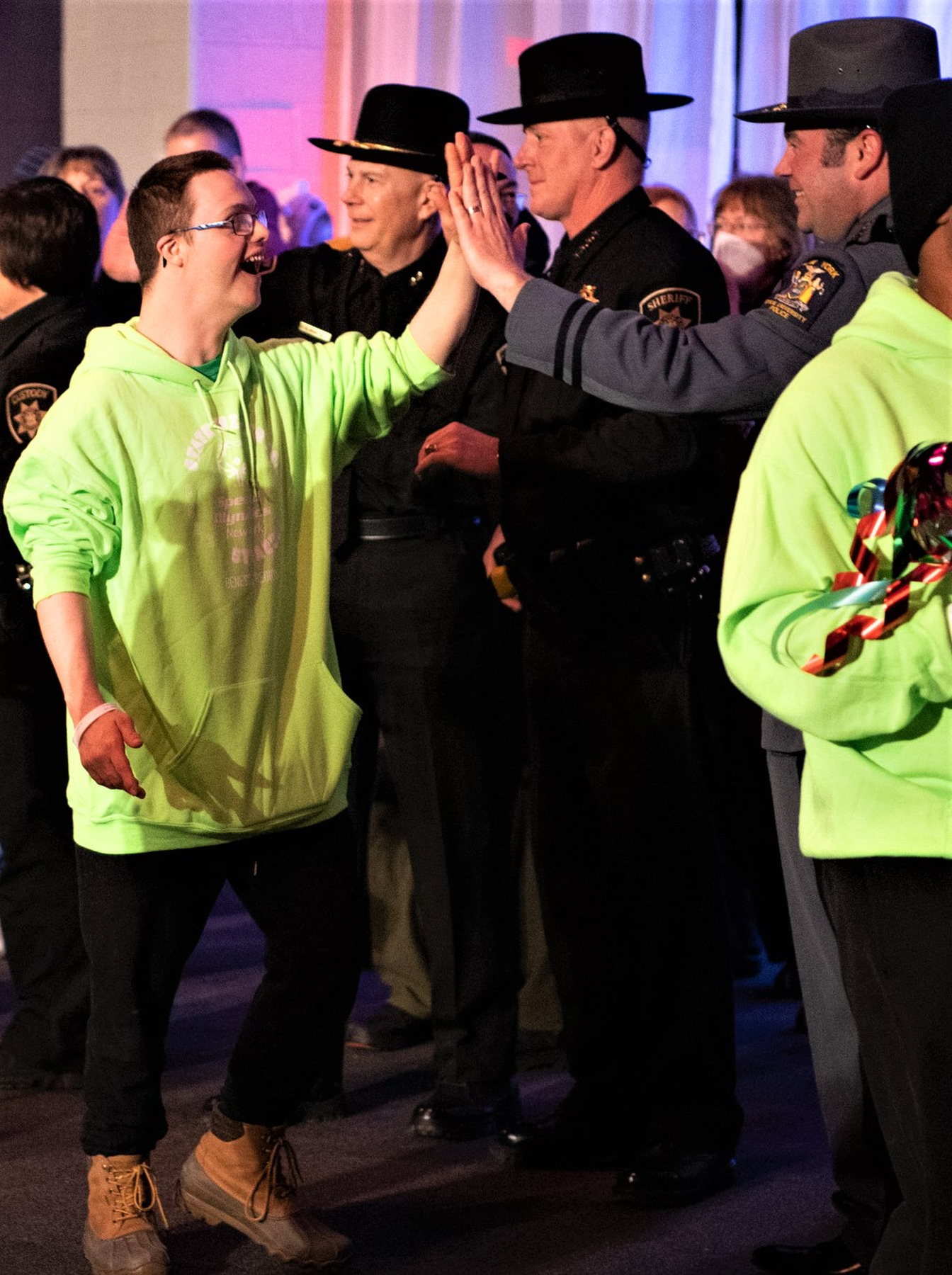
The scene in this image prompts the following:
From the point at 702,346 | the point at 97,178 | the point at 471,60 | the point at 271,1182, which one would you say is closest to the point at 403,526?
the point at 702,346

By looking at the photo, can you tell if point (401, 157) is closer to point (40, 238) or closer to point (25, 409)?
point (40, 238)

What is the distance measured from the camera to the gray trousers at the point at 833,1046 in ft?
7.89

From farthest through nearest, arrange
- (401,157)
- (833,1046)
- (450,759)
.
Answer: (401,157) < (450,759) < (833,1046)

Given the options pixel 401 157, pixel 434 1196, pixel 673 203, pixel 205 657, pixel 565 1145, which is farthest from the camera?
pixel 673 203

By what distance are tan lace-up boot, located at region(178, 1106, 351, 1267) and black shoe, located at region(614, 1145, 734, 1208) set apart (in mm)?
511

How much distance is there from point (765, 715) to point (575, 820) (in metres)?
0.81

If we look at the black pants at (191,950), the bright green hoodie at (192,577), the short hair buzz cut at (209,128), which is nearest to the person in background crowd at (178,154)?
the short hair buzz cut at (209,128)

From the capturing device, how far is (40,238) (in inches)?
137

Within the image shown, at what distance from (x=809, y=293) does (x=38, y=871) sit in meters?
2.01

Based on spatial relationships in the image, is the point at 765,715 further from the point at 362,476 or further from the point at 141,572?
the point at 362,476

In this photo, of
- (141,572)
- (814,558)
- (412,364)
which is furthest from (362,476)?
(814,558)

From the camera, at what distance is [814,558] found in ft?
5.69

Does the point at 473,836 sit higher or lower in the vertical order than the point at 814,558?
lower

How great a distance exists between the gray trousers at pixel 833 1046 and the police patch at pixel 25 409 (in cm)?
163
